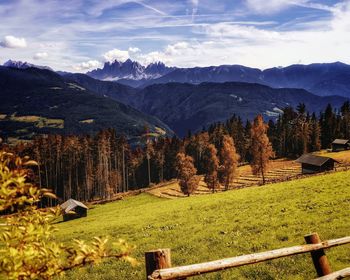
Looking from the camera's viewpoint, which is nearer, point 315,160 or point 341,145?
point 315,160

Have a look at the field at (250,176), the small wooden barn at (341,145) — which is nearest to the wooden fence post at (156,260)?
the field at (250,176)

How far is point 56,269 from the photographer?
6.13 meters

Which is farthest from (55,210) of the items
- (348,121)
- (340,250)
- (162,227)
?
(348,121)

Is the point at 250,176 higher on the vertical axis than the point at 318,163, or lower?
lower

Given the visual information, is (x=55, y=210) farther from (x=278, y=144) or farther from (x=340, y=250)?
(x=278, y=144)

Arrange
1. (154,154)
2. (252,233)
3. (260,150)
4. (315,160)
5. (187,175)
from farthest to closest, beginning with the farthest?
1. (154,154)
2. (315,160)
3. (187,175)
4. (260,150)
5. (252,233)

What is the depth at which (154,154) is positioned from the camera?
530 feet

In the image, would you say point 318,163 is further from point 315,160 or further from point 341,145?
point 341,145

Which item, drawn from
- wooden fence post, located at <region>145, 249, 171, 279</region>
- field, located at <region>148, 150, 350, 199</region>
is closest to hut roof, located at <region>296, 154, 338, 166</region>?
field, located at <region>148, 150, 350, 199</region>

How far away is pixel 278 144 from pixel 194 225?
141 meters

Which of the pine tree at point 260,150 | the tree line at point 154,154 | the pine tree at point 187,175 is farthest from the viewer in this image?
the tree line at point 154,154

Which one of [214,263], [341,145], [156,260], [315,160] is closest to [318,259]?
[214,263]

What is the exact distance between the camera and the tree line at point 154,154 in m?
104

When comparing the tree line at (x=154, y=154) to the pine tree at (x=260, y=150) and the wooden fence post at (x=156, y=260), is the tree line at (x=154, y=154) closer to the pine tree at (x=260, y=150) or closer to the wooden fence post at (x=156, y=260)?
the pine tree at (x=260, y=150)
